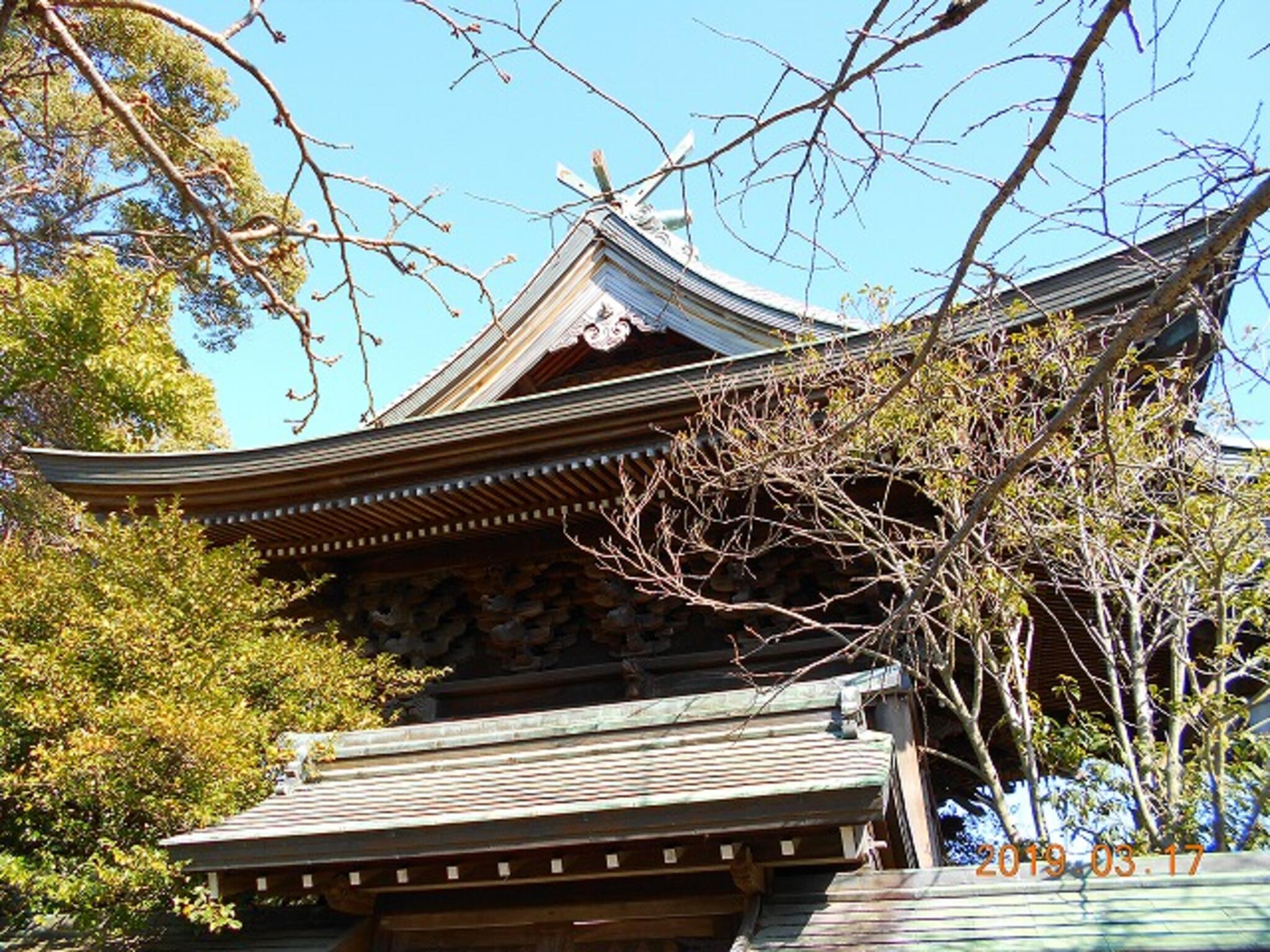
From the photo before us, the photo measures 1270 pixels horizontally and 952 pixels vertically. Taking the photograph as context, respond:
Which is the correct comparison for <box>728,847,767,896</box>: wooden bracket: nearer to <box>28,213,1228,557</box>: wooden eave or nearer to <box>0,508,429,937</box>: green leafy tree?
<box>0,508,429,937</box>: green leafy tree

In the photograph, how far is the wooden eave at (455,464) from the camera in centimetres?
532

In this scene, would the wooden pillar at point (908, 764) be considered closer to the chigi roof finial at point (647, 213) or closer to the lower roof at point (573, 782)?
the lower roof at point (573, 782)

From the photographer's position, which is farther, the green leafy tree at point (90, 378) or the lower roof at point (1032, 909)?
the green leafy tree at point (90, 378)

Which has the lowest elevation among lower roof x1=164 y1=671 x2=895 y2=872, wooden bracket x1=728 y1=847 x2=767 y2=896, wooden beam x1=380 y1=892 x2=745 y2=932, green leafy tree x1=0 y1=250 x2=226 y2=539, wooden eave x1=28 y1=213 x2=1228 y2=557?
wooden beam x1=380 y1=892 x2=745 y2=932

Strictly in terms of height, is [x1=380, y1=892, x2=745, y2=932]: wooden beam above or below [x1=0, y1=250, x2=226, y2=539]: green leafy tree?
below

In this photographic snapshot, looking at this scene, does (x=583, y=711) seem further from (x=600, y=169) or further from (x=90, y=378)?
(x=90, y=378)

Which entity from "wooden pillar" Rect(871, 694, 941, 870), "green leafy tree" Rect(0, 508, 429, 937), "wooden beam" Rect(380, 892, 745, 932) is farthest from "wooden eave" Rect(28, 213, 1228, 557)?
"wooden beam" Rect(380, 892, 745, 932)

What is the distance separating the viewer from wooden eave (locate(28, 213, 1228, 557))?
5.32 meters

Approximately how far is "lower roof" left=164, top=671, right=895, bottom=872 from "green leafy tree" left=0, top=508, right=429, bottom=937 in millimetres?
287

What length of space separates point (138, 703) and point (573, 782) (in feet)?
6.56

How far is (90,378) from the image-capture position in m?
11.3

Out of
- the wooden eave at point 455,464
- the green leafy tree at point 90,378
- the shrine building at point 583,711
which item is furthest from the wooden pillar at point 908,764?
the green leafy tree at point 90,378

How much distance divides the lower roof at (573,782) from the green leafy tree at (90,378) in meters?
6.77

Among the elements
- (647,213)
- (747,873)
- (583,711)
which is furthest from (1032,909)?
(647,213)
